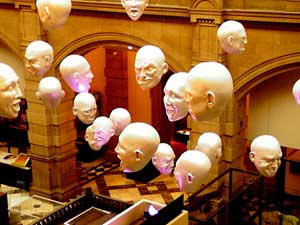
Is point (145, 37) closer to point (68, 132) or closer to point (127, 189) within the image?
point (68, 132)

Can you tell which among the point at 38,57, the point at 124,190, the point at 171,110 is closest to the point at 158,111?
the point at 124,190

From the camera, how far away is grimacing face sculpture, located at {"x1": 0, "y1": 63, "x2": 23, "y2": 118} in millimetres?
3428

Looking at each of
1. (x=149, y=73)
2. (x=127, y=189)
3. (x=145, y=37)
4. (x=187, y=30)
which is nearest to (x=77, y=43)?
(x=145, y=37)

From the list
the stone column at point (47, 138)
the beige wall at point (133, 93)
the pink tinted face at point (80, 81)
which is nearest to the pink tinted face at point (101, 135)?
the pink tinted face at point (80, 81)

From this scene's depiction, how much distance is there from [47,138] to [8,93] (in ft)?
22.3

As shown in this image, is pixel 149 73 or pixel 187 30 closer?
pixel 149 73

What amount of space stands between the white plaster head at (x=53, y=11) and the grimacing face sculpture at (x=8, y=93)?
24.8 inches

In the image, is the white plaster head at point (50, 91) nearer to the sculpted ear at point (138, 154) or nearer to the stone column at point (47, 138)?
the sculpted ear at point (138, 154)

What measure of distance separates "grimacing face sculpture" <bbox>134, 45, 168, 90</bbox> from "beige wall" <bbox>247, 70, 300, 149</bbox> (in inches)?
183

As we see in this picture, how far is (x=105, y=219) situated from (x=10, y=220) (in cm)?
485

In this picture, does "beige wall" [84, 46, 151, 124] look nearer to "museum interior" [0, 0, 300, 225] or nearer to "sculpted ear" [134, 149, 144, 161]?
"museum interior" [0, 0, 300, 225]

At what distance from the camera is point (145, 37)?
28.7ft

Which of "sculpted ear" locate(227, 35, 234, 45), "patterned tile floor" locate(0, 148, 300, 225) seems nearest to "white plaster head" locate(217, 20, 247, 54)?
"sculpted ear" locate(227, 35, 234, 45)

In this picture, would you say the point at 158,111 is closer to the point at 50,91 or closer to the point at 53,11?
the point at 50,91
